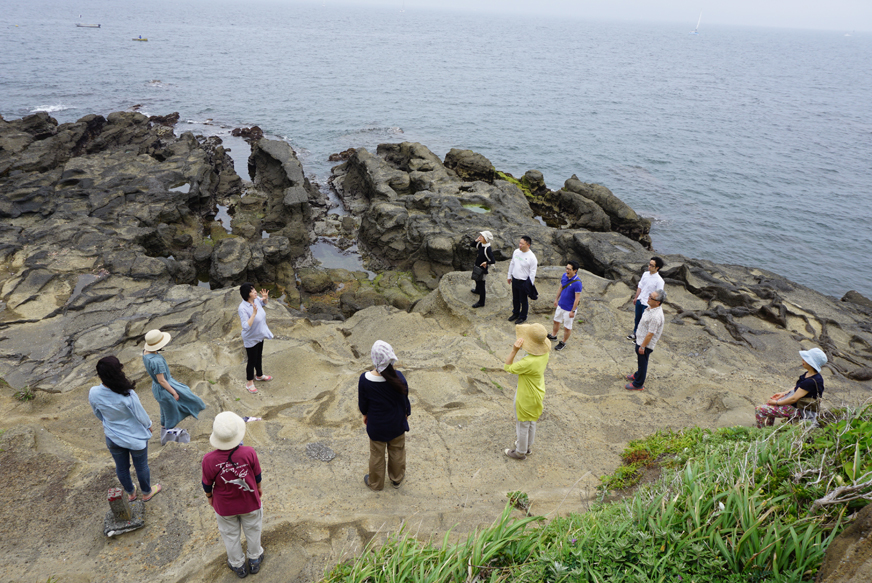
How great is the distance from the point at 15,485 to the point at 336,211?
20.8 m

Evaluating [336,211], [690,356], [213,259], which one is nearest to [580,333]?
[690,356]

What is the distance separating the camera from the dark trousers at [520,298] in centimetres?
1102

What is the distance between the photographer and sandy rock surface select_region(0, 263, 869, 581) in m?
5.26

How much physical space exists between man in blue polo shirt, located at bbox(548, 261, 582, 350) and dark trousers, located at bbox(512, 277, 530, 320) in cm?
99

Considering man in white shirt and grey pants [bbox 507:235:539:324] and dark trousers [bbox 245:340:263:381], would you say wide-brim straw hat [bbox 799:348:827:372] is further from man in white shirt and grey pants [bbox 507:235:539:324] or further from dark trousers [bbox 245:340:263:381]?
dark trousers [bbox 245:340:263:381]

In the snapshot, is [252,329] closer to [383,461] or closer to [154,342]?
[154,342]

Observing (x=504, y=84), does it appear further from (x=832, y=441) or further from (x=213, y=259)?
(x=832, y=441)

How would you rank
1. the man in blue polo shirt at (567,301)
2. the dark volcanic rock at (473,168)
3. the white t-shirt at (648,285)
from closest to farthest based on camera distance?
the white t-shirt at (648,285)
the man in blue polo shirt at (567,301)
the dark volcanic rock at (473,168)

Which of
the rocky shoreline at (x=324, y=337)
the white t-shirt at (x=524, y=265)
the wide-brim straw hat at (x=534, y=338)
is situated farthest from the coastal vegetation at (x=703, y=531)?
the white t-shirt at (x=524, y=265)

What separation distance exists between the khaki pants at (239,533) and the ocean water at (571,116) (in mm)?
25648

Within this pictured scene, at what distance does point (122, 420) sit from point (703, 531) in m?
5.83

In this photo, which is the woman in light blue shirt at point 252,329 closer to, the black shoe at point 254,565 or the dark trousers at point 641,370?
the black shoe at point 254,565

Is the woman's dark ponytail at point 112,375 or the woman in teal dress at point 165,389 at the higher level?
the woman's dark ponytail at point 112,375

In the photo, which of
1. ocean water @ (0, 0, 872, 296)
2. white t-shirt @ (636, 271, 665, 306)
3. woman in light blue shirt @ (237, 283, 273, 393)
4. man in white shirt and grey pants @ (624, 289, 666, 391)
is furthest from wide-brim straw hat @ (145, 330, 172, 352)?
ocean water @ (0, 0, 872, 296)
